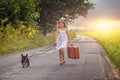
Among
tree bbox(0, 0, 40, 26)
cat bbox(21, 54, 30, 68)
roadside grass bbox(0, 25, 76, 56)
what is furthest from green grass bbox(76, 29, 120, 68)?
tree bbox(0, 0, 40, 26)

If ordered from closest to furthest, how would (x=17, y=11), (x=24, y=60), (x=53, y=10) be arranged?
(x=24, y=60) < (x=17, y=11) < (x=53, y=10)

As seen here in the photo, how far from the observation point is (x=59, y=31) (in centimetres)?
1670

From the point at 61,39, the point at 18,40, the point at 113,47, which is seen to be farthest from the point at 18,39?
the point at 61,39

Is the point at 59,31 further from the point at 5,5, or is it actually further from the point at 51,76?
the point at 5,5

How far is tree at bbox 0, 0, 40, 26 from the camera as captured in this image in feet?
104

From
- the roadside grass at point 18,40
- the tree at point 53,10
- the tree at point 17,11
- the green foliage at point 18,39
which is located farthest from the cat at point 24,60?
the tree at point 53,10

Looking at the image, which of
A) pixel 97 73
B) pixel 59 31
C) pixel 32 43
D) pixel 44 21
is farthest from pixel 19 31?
pixel 97 73

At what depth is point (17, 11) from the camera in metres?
31.9

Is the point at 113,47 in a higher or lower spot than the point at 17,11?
lower

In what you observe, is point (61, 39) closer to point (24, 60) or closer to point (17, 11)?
point (24, 60)

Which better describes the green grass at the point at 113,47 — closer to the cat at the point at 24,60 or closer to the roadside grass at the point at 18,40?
the cat at the point at 24,60

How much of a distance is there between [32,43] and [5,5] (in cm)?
406

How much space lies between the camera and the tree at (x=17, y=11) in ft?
104

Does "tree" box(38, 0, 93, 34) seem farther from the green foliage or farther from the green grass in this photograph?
the green grass
